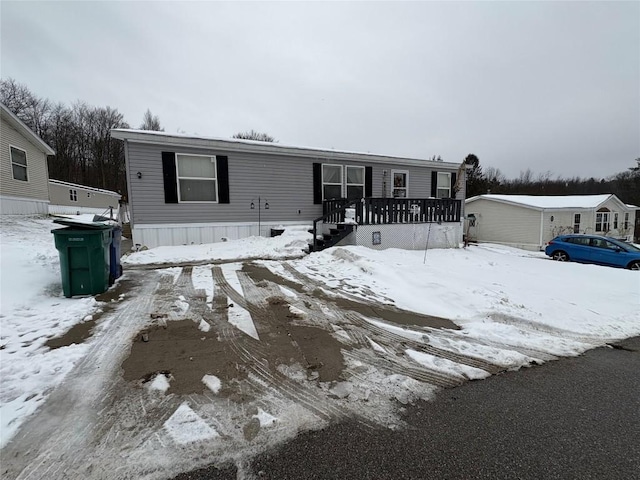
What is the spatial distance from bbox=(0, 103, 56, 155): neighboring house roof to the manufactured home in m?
8.22

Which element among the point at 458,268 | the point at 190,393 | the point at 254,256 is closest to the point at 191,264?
the point at 254,256

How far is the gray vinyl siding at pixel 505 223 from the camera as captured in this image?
852 inches

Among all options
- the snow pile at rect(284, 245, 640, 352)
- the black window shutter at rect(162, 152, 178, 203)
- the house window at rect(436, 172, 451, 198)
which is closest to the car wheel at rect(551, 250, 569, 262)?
the house window at rect(436, 172, 451, 198)

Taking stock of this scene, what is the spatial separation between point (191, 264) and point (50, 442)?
5934 millimetres

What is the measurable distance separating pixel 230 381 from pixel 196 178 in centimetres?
855

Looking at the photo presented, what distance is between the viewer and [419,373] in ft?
9.35

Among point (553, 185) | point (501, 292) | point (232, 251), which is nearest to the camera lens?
point (501, 292)

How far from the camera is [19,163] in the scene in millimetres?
13391

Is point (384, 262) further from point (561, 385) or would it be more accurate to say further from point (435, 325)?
point (561, 385)

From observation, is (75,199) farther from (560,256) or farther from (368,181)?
(560,256)

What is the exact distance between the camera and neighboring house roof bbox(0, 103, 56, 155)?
12.2 metres

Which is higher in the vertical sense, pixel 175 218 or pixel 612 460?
pixel 175 218

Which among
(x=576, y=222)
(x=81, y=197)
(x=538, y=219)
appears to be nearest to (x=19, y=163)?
(x=81, y=197)

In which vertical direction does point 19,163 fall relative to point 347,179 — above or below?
above
